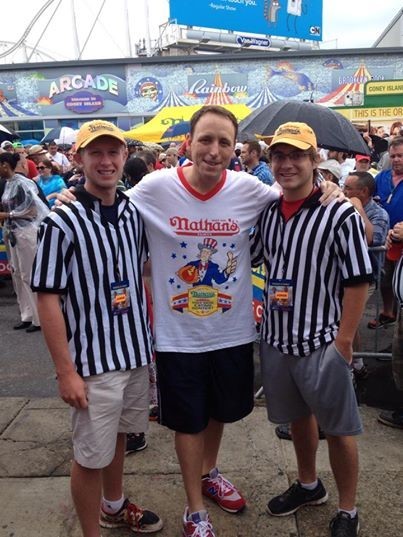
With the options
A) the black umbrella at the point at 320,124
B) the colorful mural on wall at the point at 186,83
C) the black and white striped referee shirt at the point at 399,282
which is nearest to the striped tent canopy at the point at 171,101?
the colorful mural on wall at the point at 186,83

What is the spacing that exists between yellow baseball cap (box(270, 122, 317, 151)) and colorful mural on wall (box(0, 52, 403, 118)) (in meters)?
25.8

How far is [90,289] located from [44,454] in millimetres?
1680

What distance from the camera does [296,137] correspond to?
7.41 ft

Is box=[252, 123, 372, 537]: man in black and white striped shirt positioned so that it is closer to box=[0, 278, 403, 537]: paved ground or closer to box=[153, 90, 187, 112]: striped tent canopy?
box=[0, 278, 403, 537]: paved ground

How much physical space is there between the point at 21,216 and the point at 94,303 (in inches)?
162

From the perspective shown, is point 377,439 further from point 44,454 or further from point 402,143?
point 402,143

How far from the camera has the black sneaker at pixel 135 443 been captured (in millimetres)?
3234

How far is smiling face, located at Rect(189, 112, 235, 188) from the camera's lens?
2271 millimetres

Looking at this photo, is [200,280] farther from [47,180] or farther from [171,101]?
[171,101]

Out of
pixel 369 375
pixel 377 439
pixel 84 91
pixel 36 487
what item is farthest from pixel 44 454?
pixel 84 91

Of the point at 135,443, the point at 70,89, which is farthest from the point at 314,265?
the point at 70,89

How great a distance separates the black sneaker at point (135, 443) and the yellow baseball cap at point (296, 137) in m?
2.10

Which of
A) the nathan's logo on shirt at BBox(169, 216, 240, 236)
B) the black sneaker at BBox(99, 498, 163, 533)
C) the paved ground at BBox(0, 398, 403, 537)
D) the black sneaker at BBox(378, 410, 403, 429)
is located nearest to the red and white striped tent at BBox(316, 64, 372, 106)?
the black sneaker at BBox(378, 410, 403, 429)

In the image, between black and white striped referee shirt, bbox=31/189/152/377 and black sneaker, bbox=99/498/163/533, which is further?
black sneaker, bbox=99/498/163/533
